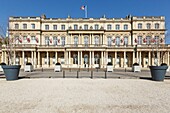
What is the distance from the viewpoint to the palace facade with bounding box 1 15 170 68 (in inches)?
1423

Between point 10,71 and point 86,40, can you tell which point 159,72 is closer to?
point 10,71

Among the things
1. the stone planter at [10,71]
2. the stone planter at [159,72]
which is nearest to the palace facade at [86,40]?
the stone planter at [159,72]

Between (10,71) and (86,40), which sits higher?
(86,40)

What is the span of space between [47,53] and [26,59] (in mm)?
7233

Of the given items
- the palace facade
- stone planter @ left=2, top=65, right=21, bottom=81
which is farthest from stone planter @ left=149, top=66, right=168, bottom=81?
the palace facade

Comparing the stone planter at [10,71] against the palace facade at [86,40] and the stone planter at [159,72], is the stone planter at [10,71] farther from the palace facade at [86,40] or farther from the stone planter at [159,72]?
the palace facade at [86,40]

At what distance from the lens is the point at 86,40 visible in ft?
128

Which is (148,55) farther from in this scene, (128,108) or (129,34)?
(128,108)

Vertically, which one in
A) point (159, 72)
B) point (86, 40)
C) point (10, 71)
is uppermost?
point (86, 40)

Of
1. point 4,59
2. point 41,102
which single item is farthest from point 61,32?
point 41,102

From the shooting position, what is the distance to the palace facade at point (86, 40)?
36156mm

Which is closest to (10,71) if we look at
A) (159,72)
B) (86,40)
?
(159,72)

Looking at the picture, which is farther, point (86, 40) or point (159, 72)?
point (86, 40)

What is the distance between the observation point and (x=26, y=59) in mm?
38250
